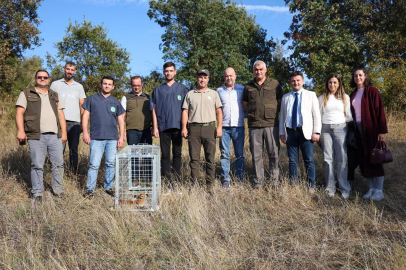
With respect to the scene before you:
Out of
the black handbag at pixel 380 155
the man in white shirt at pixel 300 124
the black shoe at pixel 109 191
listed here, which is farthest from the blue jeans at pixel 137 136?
the black handbag at pixel 380 155

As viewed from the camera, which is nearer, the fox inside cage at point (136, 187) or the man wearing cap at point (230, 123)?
the fox inside cage at point (136, 187)

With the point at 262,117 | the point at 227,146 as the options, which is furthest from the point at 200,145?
the point at 262,117

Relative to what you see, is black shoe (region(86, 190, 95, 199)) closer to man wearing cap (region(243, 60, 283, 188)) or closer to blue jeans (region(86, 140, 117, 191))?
blue jeans (region(86, 140, 117, 191))

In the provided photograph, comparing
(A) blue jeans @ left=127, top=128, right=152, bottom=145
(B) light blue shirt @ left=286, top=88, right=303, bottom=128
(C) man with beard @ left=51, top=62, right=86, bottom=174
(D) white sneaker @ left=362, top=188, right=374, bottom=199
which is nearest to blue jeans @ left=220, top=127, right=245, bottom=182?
(B) light blue shirt @ left=286, top=88, right=303, bottom=128

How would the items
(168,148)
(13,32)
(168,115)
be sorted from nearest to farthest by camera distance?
(168,115)
(168,148)
(13,32)

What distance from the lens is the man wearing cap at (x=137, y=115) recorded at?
555 centimetres

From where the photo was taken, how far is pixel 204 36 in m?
22.4

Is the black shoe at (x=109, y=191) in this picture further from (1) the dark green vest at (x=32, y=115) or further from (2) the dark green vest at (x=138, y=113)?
(1) the dark green vest at (x=32, y=115)

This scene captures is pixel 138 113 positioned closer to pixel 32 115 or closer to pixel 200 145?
pixel 200 145

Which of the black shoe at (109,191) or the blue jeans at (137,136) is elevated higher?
the blue jeans at (137,136)

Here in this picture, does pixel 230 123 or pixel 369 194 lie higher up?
pixel 230 123

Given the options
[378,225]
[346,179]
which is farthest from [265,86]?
[378,225]

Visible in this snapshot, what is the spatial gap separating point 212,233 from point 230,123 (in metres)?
2.18

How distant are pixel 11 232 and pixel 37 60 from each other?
21.0m
